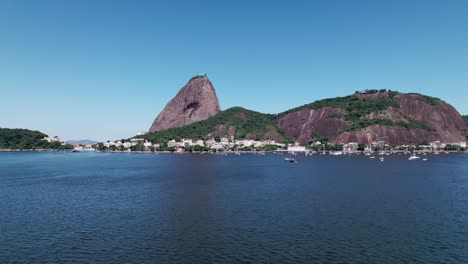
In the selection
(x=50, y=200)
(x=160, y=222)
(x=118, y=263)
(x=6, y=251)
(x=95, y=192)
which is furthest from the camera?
(x=95, y=192)

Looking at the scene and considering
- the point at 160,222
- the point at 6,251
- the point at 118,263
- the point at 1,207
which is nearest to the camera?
the point at 118,263

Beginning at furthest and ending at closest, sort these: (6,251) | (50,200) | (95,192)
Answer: (95,192), (50,200), (6,251)

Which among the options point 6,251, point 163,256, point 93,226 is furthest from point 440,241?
point 6,251

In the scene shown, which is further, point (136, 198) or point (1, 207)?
point (136, 198)

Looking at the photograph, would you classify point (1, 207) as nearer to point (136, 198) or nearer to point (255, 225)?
point (136, 198)

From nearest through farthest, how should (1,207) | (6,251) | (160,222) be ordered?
(6,251) < (160,222) < (1,207)

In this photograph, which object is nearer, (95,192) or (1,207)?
(1,207)

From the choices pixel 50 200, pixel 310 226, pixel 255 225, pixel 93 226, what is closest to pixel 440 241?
pixel 310 226

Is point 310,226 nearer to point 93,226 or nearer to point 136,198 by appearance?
point 93,226

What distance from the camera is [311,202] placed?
163 feet

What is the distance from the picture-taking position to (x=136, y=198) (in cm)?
5369

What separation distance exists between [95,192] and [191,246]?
118 feet

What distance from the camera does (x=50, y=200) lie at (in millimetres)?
52219

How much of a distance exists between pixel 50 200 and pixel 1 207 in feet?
21.3
